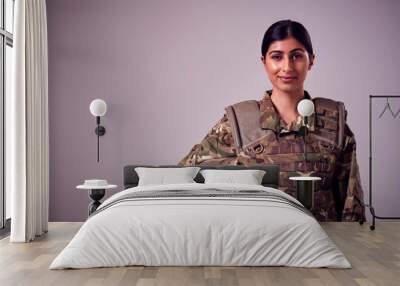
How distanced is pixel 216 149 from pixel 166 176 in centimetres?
86

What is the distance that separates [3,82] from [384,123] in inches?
184

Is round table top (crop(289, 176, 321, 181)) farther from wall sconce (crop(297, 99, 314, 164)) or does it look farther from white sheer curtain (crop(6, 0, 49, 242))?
white sheer curtain (crop(6, 0, 49, 242))

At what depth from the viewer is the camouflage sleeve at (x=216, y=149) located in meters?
7.08

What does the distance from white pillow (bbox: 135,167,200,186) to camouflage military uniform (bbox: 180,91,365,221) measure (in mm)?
481

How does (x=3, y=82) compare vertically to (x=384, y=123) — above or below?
above

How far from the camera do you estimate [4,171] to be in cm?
639

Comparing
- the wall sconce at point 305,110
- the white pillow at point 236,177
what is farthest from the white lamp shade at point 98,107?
the wall sconce at point 305,110

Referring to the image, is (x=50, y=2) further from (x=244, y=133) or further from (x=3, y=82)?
(x=244, y=133)

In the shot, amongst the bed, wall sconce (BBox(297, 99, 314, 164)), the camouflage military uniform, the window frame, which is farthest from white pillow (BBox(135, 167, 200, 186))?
the bed

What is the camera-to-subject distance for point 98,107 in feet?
22.7

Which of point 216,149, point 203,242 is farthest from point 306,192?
point 203,242

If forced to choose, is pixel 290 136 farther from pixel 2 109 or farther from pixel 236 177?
pixel 2 109

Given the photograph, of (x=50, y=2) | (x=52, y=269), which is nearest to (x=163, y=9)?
(x=50, y=2)

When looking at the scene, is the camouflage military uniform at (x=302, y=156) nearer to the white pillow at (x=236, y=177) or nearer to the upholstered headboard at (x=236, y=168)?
the upholstered headboard at (x=236, y=168)
